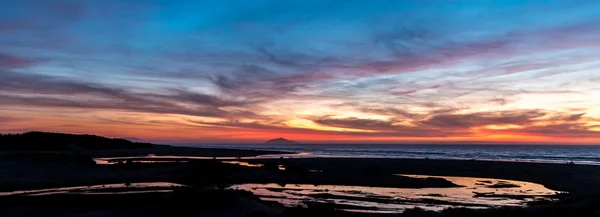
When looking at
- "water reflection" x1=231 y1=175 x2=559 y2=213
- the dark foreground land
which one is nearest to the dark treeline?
the dark foreground land

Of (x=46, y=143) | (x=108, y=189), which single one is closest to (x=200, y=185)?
(x=108, y=189)

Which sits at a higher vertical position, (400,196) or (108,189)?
(400,196)

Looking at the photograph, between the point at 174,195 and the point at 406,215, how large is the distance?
10.7 meters

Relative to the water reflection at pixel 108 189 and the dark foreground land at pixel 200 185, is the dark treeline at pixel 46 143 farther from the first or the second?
the water reflection at pixel 108 189

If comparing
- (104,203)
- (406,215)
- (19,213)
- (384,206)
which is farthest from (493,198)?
(19,213)

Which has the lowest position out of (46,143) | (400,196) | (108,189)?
(108,189)

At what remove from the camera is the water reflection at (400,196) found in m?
25.6

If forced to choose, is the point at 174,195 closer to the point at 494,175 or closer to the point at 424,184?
the point at 424,184

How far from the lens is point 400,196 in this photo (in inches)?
1174

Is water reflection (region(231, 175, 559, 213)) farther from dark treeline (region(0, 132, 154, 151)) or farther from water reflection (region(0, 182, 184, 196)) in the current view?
dark treeline (region(0, 132, 154, 151))

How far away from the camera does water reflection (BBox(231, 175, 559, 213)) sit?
25623mm

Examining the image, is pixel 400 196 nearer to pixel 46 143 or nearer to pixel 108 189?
pixel 108 189

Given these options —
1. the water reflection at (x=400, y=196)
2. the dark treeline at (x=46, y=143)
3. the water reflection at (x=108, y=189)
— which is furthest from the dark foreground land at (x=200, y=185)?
the dark treeline at (x=46, y=143)

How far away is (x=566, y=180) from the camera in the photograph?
4191 cm
